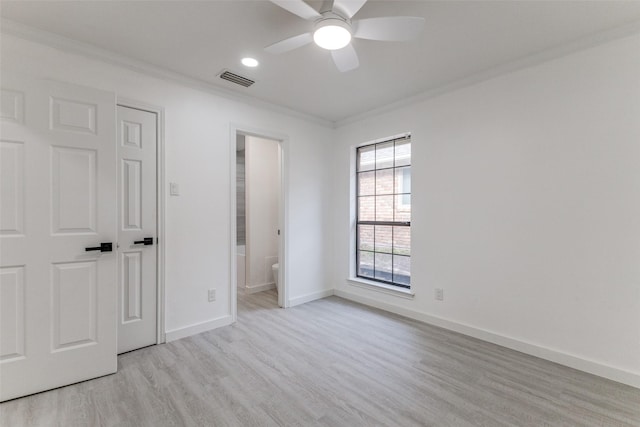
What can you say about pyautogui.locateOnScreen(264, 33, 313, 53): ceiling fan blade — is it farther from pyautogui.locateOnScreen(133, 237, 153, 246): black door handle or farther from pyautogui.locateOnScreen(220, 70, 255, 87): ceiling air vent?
pyautogui.locateOnScreen(133, 237, 153, 246): black door handle

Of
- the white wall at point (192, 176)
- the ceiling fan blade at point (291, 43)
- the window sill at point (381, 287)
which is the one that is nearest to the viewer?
the ceiling fan blade at point (291, 43)

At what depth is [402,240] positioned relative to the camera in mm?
3633

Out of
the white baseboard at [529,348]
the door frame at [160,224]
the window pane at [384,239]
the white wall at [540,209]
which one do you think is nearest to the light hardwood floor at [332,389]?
the white baseboard at [529,348]

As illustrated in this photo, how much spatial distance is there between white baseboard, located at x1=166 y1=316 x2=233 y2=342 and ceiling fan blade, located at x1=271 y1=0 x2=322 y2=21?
284 centimetres

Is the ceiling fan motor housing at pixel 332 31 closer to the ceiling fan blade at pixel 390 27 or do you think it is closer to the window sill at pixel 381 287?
the ceiling fan blade at pixel 390 27

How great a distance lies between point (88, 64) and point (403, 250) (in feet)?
11.9

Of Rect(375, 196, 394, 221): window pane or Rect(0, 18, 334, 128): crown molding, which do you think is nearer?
Rect(0, 18, 334, 128): crown molding

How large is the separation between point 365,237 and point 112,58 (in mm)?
3343

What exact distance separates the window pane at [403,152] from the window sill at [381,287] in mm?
1558

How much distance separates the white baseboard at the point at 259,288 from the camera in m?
4.53

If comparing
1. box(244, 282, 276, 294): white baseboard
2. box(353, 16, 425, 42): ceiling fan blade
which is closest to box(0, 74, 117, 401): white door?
box(353, 16, 425, 42): ceiling fan blade

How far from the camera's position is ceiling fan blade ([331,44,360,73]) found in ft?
6.48

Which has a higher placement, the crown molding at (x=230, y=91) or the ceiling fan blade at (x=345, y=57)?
the crown molding at (x=230, y=91)

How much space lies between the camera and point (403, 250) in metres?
3.63
